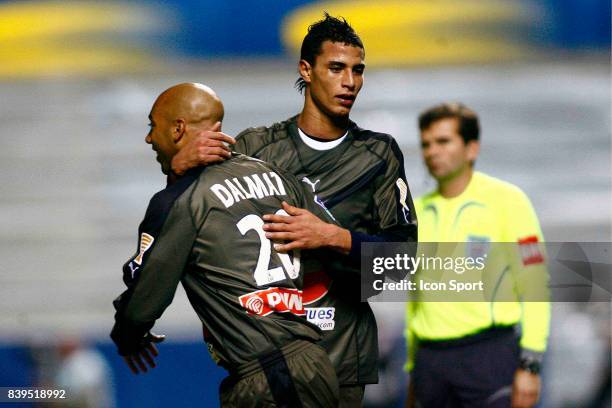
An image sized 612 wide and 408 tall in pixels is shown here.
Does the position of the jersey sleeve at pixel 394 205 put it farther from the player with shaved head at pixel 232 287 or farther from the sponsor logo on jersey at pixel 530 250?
the sponsor logo on jersey at pixel 530 250

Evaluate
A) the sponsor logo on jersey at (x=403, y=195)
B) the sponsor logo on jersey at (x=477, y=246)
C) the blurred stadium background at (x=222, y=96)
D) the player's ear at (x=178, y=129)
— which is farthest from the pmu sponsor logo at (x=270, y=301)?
the blurred stadium background at (x=222, y=96)

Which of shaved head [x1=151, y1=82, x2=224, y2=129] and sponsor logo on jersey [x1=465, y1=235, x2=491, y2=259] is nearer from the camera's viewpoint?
shaved head [x1=151, y1=82, x2=224, y2=129]

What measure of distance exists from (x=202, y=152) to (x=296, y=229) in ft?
1.16

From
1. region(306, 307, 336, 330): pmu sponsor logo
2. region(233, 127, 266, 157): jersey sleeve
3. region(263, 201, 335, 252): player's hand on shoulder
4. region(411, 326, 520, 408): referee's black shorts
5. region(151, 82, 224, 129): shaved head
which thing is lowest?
region(411, 326, 520, 408): referee's black shorts

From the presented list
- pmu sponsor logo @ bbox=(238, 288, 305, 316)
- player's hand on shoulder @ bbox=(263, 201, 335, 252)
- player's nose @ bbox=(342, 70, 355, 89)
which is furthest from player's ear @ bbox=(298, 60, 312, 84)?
pmu sponsor logo @ bbox=(238, 288, 305, 316)

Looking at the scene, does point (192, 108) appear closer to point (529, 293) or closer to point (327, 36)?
point (327, 36)

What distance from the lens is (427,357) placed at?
402cm

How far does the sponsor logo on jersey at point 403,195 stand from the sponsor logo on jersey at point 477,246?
2.42 feet

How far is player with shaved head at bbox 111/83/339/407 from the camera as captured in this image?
107 inches

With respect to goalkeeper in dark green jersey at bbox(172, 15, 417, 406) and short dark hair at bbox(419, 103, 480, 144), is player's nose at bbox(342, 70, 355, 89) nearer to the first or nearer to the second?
goalkeeper in dark green jersey at bbox(172, 15, 417, 406)

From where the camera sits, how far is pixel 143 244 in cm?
277

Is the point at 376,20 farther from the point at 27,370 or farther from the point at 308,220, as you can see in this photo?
the point at 308,220

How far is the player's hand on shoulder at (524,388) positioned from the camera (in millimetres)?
3898

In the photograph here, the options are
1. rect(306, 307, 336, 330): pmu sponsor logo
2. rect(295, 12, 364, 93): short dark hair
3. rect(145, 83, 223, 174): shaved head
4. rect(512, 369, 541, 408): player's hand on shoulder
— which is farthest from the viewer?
rect(512, 369, 541, 408): player's hand on shoulder
